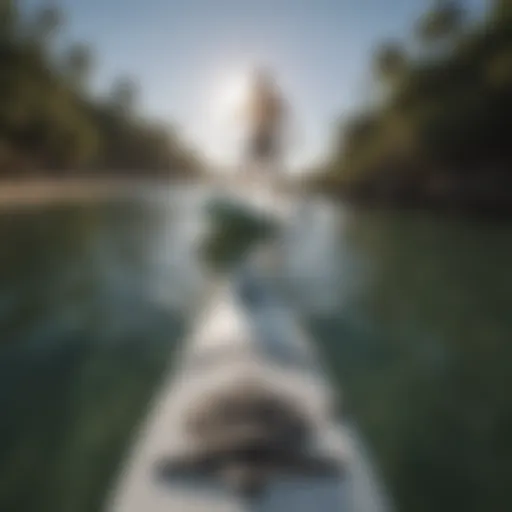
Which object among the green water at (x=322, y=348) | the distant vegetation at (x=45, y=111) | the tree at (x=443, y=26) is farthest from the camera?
the distant vegetation at (x=45, y=111)

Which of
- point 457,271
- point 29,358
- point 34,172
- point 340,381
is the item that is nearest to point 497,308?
point 457,271

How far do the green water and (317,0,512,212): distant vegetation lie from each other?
495cm

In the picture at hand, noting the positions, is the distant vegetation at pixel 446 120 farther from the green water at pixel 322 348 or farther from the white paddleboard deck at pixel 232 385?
the white paddleboard deck at pixel 232 385

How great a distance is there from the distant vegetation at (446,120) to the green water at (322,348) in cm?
495

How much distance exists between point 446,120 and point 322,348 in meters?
11.0

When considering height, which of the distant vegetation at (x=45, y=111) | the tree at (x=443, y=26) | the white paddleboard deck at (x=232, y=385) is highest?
the distant vegetation at (x=45, y=111)

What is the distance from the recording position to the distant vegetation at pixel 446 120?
12.4 meters

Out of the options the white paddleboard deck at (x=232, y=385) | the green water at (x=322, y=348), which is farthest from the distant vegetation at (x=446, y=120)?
the white paddleboard deck at (x=232, y=385)

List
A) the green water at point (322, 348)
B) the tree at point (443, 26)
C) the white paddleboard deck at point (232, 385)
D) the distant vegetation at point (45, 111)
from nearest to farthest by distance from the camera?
the white paddleboard deck at point (232, 385), the green water at point (322, 348), the tree at point (443, 26), the distant vegetation at point (45, 111)

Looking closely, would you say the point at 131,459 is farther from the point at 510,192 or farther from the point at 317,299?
the point at 510,192

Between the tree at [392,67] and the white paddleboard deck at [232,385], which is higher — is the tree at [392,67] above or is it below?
above

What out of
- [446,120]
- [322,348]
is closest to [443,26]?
[446,120]

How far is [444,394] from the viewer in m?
3.14

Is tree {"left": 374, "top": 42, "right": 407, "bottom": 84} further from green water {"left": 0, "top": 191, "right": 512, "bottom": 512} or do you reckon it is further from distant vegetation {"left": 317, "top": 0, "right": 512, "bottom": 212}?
green water {"left": 0, "top": 191, "right": 512, "bottom": 512}
